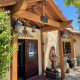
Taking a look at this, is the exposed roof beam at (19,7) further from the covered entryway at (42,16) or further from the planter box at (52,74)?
the planter box at (52,74)

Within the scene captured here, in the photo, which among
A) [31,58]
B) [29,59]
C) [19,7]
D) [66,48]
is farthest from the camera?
[66,48]

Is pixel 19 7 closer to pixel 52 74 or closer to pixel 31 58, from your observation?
pixel 31 58

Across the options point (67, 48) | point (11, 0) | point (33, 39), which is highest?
point (11, 0)

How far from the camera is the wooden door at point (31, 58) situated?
4832mm

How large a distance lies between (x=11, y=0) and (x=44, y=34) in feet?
12.3

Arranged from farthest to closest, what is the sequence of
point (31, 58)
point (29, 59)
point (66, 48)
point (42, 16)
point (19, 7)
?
point (66, 48) → point (31, 58) → point (29, 59) → point (42, 16) → point (19, 7)

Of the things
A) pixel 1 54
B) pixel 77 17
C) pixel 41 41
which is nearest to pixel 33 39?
pixel 41 41

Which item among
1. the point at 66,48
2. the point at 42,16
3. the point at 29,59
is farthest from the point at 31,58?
the point at 66,48

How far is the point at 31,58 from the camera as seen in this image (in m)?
5.10

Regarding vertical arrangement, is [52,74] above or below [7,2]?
below

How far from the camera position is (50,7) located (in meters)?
4.25

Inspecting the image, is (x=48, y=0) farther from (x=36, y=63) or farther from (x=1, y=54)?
(x=36, y=63)

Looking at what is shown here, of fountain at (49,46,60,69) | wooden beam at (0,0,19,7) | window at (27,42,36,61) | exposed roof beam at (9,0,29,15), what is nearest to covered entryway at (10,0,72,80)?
exposed roof beam at (9,0,29,15)

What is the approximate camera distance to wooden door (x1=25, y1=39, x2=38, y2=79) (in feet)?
15.9
